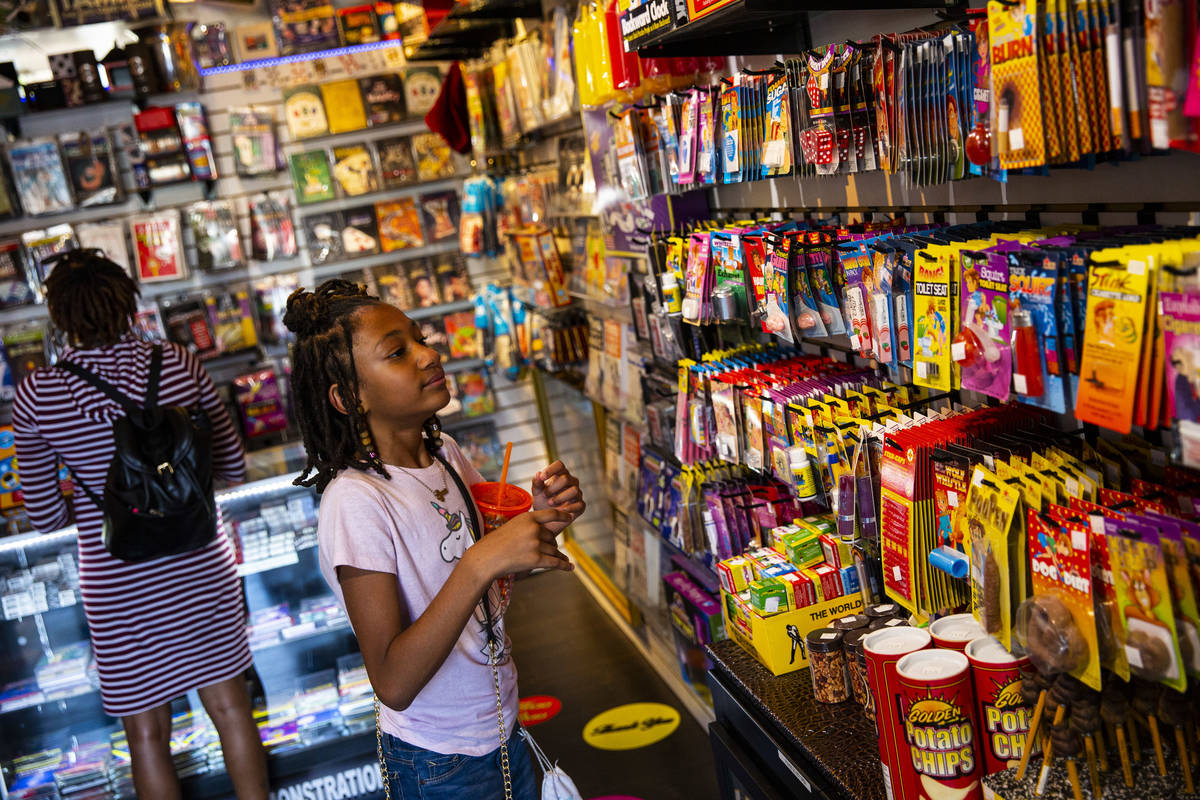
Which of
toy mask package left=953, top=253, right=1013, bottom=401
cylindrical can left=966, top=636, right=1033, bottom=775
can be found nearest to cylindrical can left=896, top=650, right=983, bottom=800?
cylindrical can left=966, top=636, right=1033, bottom=775

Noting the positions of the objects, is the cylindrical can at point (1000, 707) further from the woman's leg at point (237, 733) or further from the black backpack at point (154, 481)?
the woman's leg at point (237, 733)

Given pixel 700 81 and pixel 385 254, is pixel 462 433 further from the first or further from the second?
pixel 700 81

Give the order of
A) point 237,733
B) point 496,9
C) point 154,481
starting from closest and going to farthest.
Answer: point 154,481, point 237,733, point 496,9

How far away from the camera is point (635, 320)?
3252 millimetres

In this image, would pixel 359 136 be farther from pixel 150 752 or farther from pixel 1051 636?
pixel 1051 636

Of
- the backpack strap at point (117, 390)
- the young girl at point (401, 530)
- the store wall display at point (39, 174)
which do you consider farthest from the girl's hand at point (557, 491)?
the store wall display at point (39, 174)

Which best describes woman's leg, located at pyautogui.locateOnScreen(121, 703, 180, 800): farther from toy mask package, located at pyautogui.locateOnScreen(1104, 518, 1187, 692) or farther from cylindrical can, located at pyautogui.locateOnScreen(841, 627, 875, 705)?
toy mask package, located at pyautogui.locateOnScreen(1104, 518, 1187, 692)

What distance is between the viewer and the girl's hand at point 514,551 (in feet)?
5.37

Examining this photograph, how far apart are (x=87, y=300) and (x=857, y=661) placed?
2.52 meters

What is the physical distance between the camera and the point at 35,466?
128 inches

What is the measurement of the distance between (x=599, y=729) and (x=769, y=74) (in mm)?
2642

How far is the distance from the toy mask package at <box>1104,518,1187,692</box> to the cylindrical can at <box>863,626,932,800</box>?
0.37m

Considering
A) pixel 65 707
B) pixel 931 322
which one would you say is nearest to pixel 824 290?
pixel 931 322

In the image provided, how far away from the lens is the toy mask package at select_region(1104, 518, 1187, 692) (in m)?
1.18
